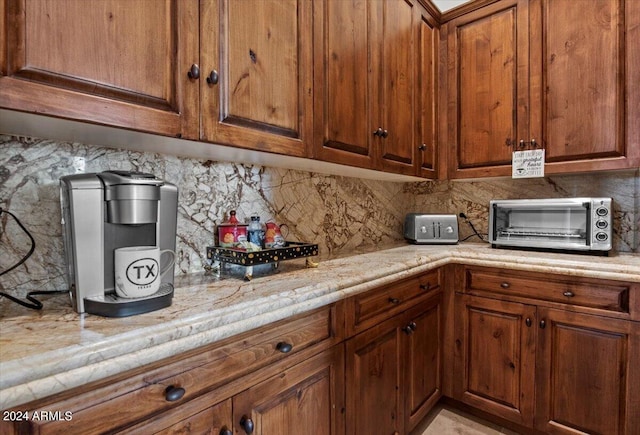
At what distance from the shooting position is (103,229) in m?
0.84

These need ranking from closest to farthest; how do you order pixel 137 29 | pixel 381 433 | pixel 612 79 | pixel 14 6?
pixel 14 6 → pixel 137 29 → pixel 381 433 → pixel 612 79

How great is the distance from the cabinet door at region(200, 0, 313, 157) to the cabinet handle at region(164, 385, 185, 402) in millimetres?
670

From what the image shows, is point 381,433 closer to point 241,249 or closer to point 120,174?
point 241,249

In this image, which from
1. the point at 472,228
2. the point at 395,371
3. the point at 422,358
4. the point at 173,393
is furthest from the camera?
the point at 472,228

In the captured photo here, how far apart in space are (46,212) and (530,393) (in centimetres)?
218

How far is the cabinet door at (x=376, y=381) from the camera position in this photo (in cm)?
123

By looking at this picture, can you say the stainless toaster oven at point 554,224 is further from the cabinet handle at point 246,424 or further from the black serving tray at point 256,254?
the cabinet handle at point 246,424

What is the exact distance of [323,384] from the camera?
1.11 m

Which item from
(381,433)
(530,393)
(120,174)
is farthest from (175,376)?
(530,393)

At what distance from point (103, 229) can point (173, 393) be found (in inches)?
17.0

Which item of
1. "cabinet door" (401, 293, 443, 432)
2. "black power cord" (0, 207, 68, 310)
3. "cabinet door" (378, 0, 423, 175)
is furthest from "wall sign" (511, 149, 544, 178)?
"black power cord" (0, 207, 68, 310)

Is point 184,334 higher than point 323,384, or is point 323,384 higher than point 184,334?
point 184,334

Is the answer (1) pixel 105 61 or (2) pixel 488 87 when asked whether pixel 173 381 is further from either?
(2) pixel 488 87

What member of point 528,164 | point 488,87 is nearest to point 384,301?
point 528,164
